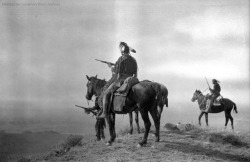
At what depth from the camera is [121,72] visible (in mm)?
12328

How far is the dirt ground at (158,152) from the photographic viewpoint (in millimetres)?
10625

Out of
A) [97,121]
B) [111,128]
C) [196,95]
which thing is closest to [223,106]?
[196,95]

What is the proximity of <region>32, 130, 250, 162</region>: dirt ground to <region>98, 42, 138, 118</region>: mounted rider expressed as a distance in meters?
1.31

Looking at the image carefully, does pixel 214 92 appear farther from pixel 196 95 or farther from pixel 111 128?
pixel 111 128

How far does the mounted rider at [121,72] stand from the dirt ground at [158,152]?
4.30 ft

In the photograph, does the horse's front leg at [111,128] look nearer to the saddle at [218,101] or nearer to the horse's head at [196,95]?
the saddle at [218,101]

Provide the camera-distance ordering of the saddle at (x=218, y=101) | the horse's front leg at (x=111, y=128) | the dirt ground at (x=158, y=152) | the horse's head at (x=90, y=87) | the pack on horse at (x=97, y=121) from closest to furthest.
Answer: the dirt ground at (x=158, y=152) < the horse's front leg at (x=111, y=128) < the pack on horse at (x=97, y=121) < the horse's head at (x=90, y=87) < the saddle at (x=218, y=101)

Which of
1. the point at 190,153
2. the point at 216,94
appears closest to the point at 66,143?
the point at 190,153

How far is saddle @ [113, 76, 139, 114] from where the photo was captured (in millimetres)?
11438

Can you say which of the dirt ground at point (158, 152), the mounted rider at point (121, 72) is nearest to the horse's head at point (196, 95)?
the dirt ground at point (158, 152)

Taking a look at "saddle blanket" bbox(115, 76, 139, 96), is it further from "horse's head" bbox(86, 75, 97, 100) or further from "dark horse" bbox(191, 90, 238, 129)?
"dark horse" bbox(191, 90, 238, 129)

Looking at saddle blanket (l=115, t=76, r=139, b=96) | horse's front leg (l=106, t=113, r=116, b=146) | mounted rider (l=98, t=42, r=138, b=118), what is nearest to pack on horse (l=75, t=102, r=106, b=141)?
mounted rider (l=98, t=42, r=138, b=118)

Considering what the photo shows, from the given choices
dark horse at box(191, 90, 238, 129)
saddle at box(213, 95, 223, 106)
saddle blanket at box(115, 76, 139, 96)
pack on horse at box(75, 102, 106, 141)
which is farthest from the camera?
dark horse at box(191, 90, 238, 129)

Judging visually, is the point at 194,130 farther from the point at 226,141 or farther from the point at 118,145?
the point at 118,145
